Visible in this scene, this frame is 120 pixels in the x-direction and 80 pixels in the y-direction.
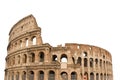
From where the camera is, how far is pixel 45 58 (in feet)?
94.0

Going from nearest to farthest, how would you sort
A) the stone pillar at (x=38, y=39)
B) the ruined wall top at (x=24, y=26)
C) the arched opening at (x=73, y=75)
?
the arched opening at (x=73, y=75), the stone pillar at (x=38, y=39), the ruined wall top at (x=24, y=26)

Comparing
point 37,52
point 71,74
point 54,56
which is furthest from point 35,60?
point 71,74

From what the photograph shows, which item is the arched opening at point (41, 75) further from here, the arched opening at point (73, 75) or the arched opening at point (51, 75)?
the arched opening at point (73, 75)

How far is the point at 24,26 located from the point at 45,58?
22.8 feet

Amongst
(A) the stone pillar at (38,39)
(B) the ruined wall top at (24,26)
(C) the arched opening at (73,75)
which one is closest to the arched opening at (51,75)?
(C) the arched opening at (73,75)

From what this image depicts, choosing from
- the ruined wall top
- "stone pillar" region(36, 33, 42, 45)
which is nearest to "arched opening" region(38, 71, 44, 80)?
"stone pillar" region(36, 33, 42, 45)

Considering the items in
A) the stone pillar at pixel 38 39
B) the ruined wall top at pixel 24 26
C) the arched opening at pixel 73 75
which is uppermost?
the ruined wall top at pixel 24 26

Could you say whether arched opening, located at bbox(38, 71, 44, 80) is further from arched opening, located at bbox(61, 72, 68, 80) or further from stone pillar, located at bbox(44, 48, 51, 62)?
arched opening, located at bbox(61, 72, 68, 80)

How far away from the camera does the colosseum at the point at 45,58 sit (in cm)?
2820

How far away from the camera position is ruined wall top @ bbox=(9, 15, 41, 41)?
3089 centimetres

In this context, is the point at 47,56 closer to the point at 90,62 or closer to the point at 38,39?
the point at 38,39

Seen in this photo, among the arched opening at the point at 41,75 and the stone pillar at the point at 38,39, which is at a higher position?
the stone pillar at the point at 38,39

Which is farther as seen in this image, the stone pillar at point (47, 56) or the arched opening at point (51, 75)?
the stone pillar at point (47, 56)

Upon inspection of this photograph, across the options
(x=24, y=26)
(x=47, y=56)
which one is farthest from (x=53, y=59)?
(x=24, y=26)
